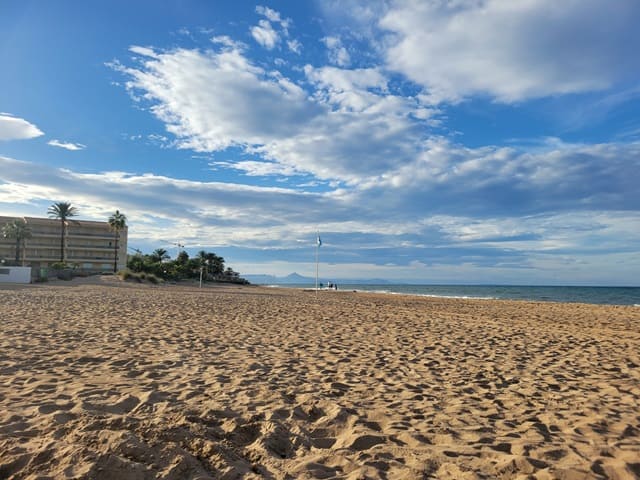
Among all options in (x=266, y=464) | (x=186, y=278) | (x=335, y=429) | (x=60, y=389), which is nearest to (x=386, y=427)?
(x=335, y=429)

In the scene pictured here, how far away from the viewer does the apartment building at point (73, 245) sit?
239 ft

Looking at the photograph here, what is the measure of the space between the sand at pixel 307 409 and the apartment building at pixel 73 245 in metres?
73.8

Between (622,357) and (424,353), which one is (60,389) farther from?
(622,357)

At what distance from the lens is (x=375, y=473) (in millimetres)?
3172

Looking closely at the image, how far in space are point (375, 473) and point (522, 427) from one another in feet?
6.23

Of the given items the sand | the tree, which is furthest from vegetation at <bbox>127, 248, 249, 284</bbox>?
the sand

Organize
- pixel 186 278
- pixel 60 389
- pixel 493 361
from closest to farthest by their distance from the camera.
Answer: pixel 60 389 < pixel 493 361 < pixel 186 278

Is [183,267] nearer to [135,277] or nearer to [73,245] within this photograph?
[73,245]

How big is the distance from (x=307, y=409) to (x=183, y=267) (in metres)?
76.1

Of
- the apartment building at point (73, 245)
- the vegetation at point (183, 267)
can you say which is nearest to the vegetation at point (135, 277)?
the vegetation at point (183, 267)

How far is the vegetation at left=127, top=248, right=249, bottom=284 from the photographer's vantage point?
211 feet

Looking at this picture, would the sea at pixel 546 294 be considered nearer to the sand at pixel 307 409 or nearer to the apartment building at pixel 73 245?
the sand at pixel 307 409

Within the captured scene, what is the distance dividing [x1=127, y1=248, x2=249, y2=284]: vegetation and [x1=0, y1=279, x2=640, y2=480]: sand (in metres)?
49.8

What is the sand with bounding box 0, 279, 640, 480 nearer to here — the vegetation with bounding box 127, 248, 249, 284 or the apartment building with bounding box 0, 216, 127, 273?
the vegetation with bounding box 127, 248, 249, 284
